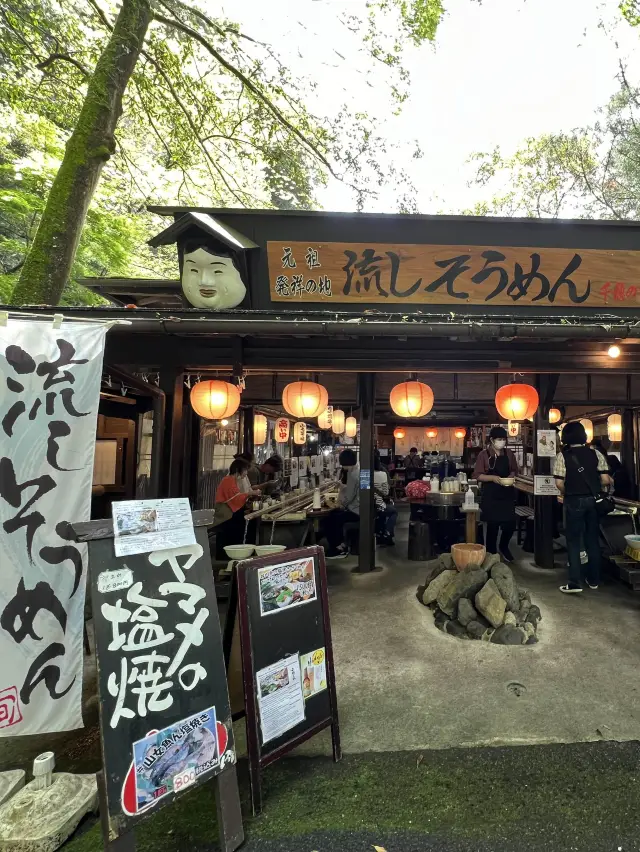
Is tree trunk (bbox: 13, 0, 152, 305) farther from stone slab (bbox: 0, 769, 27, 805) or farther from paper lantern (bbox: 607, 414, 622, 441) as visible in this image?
paper lantern (bbox: 607, 414, 622, 441)

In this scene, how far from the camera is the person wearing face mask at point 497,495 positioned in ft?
29.0

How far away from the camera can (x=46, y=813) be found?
9.25ft

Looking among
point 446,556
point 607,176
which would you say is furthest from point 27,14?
point 607,176

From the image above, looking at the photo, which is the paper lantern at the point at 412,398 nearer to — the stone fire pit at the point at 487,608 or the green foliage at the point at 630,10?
the stone fire pit at the point at 487,608

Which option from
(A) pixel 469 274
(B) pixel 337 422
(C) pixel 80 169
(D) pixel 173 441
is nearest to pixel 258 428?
(B) pixel 337 422

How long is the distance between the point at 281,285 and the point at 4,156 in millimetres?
11679

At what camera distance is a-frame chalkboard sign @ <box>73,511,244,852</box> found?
2428 millimetres

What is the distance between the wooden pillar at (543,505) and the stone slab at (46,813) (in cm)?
859

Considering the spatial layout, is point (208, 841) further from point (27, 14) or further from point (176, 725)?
point (27, 14)

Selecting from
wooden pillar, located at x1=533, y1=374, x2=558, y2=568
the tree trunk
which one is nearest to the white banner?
the tree trunk

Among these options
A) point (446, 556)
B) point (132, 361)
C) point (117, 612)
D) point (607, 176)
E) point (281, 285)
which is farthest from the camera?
point (607, 176)

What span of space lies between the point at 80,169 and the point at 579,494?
10.9 meters

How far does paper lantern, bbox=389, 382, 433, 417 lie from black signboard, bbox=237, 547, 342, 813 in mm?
4745

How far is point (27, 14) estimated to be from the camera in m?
8.46
